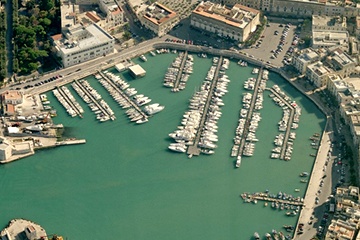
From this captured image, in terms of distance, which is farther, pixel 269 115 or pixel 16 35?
pixel 16 35

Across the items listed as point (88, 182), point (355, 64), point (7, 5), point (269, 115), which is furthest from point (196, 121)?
point (7, 5)

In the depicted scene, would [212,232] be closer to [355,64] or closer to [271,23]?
[355,64]

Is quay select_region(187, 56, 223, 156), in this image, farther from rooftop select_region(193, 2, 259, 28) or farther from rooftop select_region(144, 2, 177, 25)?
rooftop select_region(144, 2, 177, 25)

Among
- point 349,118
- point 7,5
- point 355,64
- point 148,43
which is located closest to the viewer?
point 349,118

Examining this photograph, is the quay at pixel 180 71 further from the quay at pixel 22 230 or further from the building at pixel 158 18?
the quay at pixel 22 230

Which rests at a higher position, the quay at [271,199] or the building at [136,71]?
the building at [136,71]

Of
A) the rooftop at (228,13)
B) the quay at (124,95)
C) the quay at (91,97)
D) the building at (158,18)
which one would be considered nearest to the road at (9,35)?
the quay at (91,97)
